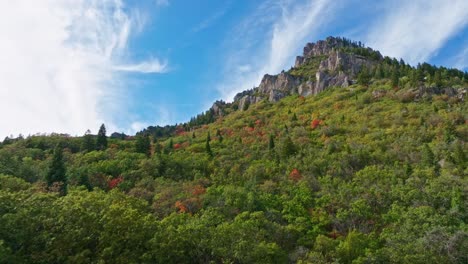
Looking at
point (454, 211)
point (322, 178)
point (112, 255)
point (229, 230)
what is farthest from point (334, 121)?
point (112, 255)

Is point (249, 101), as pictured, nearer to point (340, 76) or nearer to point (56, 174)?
point (340, 76)

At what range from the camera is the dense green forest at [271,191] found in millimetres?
25609

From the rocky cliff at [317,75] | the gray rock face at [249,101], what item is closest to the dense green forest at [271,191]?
the rocky cliff at [317,75]

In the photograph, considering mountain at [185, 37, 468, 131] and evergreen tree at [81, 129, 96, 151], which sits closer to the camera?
evergreen tree at [81, 129, 96, 151]

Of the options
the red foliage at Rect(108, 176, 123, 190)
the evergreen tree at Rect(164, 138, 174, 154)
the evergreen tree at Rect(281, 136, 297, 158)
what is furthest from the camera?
the evergreen tree at Rect(164, 138, 174, 154)

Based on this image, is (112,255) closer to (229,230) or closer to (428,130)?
(229,230)

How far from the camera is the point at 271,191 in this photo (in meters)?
54.9

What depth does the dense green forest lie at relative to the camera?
2561 centimetres

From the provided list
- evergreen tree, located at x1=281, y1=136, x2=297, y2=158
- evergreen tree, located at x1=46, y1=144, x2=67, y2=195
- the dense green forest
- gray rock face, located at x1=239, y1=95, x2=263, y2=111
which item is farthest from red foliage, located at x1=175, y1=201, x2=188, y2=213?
gray rock face, located at x1=239, y1=95, x2=263, y2=111

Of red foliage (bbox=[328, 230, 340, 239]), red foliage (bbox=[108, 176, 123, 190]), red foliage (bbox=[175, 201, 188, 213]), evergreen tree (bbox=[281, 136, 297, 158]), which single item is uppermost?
evergreen tree (bbox=[281, 136, 297, 158])

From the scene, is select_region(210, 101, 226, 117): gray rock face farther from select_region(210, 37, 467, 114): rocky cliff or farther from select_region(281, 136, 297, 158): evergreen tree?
select_region(281, 136, 297, 158): evergreen tree

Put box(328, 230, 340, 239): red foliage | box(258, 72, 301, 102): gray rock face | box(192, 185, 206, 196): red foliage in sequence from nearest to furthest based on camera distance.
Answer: box(328, 230, 340, 239): red foliage → box(192, 185, 206, 196): red foliage → box(258, 72, 301, 102): gray rock face

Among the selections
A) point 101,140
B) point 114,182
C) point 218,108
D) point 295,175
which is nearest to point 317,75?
point 218,108

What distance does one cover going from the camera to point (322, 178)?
58531 millimetres
